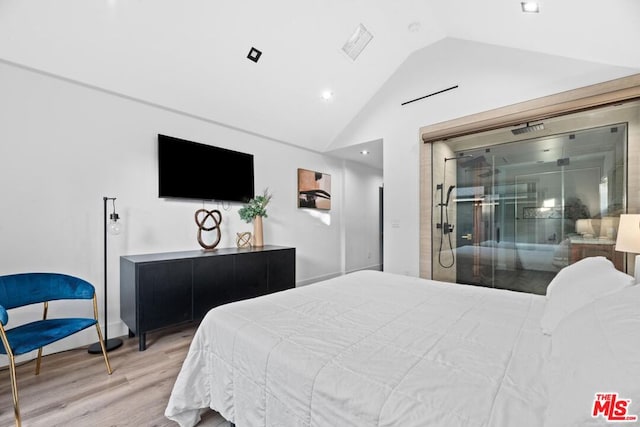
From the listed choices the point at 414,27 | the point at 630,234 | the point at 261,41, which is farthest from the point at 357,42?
the point at 630,234

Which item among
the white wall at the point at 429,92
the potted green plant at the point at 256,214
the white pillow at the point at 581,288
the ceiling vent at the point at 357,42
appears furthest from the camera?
A: the potted green plant at the point at 256,214

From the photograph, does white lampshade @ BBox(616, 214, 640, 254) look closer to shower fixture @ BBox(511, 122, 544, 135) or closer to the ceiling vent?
shower fixture @ BBox(511, 122, 544, 135)

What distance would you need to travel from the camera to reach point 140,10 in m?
2.24

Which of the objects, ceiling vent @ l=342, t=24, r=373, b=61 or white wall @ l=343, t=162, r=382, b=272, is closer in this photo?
ceiling vent @ l=342, t=24, r=373, b=61

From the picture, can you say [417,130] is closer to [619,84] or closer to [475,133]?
[475,133]

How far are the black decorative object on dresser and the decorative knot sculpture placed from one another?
181 millimetres

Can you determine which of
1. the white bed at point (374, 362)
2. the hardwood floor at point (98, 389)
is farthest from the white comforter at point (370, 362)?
the hardwood floor at point (98, 389)

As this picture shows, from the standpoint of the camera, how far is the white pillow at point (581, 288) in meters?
1.25

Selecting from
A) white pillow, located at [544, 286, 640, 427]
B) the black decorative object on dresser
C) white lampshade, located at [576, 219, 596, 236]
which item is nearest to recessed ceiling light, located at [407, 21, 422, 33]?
white lampshade, located at [576, 219, 596, 236]

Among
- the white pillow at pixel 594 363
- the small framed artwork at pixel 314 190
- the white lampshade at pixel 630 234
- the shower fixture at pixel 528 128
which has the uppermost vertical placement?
the shower fixture at pixel 528 128

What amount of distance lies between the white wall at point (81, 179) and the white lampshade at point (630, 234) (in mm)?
3670

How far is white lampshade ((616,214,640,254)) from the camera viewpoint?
1875 millimetres

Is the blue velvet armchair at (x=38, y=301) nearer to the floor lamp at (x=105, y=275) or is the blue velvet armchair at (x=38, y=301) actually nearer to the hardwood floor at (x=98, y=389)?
the hardwood floor at (x=98, y=389)

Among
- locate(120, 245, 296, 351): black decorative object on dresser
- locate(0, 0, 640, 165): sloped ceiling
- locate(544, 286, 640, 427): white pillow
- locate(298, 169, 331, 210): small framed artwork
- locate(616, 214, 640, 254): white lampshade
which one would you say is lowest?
locate(120, 245, 296, 351): black decorative object on dresser
